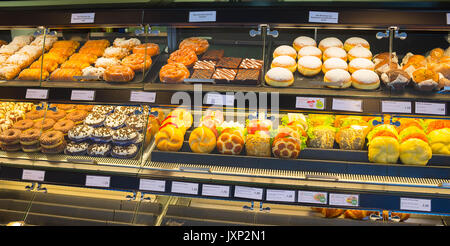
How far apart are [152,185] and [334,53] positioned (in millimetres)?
1572

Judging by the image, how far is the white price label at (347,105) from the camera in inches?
81.9

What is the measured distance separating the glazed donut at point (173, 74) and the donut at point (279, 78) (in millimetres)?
568

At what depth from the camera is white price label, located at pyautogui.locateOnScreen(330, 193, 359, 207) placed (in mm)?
2188

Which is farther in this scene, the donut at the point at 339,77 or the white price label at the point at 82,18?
the white price label at the point at 82,18

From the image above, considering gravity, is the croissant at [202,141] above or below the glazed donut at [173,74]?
below

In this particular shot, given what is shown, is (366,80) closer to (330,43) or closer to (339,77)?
(339,77)

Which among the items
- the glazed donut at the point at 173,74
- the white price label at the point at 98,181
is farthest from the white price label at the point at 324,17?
the white price label at the point at 98,181

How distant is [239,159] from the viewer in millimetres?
2432

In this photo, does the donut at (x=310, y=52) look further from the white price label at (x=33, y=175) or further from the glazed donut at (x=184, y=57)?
the white price label at (x=33, y=175)
